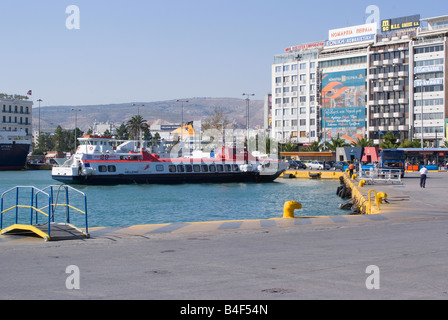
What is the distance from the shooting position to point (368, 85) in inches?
4254

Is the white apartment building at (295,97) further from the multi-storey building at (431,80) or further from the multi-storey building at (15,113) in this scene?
the multi-storey building at (15,113)

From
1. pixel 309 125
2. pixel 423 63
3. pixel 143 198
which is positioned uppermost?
pixel 423 63

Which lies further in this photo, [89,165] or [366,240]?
[89,165]

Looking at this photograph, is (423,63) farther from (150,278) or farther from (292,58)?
(150,278)

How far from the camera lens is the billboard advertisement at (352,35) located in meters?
108

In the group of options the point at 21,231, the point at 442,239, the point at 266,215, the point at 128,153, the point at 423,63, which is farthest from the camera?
the point at 423,63

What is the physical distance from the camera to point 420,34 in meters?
102

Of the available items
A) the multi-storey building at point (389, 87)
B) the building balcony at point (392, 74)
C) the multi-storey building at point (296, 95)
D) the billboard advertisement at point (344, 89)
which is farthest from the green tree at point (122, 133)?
the building balcony at point (392, 74)

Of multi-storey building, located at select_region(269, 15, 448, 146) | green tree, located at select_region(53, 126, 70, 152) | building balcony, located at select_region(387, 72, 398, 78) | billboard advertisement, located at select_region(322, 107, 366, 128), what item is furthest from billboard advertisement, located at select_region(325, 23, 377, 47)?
green tree, located at select_region(53, 126, 70, 152)

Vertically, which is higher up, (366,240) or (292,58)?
(292,58)

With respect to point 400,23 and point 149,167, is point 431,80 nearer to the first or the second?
point 400,23

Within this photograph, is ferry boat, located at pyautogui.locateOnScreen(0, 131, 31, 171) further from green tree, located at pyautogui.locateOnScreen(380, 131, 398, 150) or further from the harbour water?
green tree, located at pyautogui.locateOnScreen(380, 131, 398, 150)
